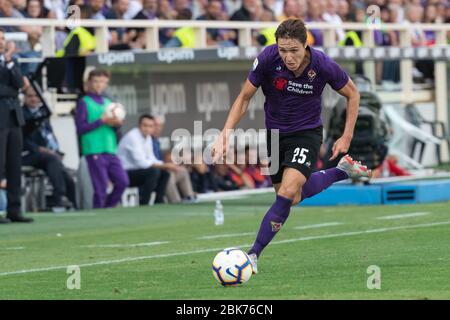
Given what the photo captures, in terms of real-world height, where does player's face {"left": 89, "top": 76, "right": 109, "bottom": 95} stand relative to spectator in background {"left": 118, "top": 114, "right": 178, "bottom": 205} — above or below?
above

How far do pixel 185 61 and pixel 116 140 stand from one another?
1958 mm

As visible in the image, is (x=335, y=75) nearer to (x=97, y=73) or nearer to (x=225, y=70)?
(x=97, y=73)

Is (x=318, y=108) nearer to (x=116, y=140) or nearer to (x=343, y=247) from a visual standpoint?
(x=343, y=247)

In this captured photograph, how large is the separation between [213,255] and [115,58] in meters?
9.22

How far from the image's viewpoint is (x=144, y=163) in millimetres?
21859

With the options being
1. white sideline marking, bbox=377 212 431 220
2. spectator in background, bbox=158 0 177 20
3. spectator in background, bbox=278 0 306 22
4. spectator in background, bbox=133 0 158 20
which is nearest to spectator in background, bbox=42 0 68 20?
spectator in background, bbox=133 0 158 20

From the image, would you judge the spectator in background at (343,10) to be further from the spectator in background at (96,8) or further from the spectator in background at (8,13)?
the spectator in background at (8,13)

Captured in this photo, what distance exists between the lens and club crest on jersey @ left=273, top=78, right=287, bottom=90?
37.6 feet

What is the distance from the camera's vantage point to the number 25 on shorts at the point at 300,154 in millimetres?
11500

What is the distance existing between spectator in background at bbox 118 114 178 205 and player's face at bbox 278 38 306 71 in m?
10.8

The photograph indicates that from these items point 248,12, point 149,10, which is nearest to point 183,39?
point 149,10

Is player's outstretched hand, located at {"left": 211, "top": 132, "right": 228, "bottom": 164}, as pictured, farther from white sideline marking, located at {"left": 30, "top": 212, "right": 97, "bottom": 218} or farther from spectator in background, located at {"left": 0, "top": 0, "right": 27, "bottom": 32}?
spectator in background, located at {"left": 0, "top": 0, "right": 27, "bottom": 32}

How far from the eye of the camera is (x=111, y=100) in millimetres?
21562

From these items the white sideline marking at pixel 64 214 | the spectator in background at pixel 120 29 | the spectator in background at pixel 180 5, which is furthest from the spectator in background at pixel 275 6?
the white sideline marking at pixel 64 214
